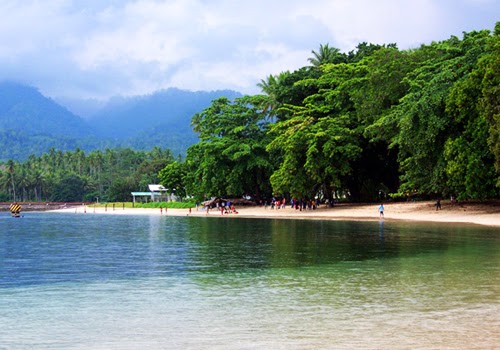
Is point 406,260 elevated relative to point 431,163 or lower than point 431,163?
lower

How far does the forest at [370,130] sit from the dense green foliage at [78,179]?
209ft

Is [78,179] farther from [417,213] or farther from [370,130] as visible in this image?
[417,213]

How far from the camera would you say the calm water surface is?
1034 cm

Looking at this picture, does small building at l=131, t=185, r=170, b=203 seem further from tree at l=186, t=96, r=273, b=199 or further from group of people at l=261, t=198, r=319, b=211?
group of people at l=261, t=198, r=319, b=211

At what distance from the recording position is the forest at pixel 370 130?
134 ft

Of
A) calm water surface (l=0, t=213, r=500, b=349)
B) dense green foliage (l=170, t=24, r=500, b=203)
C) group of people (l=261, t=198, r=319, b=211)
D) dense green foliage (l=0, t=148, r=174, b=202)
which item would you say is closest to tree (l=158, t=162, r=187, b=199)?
dense green foliage (l=170, t=24, r=500, b=203)

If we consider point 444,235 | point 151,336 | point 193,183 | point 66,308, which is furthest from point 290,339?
point 193,183

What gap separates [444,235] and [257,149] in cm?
4305

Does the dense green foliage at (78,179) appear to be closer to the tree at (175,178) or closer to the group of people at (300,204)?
the tree at (175,178)

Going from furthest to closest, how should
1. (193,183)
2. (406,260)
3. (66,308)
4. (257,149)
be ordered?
(193,183) → (257,149) → (406,260) → (66,308)

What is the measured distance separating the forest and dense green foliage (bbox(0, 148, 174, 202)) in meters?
63.7

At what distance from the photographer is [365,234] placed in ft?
111

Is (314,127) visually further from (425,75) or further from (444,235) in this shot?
(444,235)

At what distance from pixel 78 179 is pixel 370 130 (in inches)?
4561
